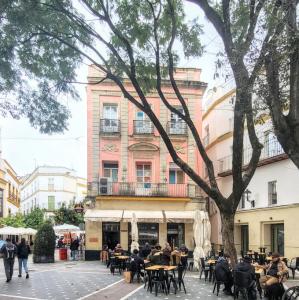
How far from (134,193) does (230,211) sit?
20.8 metres

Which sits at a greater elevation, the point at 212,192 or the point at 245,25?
the point at 245,25

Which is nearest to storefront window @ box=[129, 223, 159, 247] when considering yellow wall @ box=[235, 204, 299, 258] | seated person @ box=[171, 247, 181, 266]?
yellow wall @ box=[235, 204, 299, 258]

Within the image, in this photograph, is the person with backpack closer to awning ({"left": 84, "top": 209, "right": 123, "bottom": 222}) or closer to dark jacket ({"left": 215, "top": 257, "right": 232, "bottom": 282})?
dark jacket ({"left": 215, "top": 257, "right": 232, "bottom": 282})

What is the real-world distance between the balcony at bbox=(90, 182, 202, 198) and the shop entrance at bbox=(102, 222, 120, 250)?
1.96 m

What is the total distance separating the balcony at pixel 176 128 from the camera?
35.0 meters

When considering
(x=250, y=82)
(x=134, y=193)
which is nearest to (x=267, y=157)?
(x=134, y=193)

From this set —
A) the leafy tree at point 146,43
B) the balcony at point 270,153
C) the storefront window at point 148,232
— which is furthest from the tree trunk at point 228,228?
the storefront window at point 148,232

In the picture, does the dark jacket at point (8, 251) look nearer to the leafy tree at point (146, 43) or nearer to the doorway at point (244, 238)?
the leafy tree at point (146, 43)

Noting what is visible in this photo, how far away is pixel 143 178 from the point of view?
34.8m

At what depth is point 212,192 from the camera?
531 inches

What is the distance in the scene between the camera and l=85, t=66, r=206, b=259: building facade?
33719 millimetres

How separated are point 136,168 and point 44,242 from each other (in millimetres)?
7824

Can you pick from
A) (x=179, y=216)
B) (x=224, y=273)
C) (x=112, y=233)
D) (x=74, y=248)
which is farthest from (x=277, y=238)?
(x=224, y=273)

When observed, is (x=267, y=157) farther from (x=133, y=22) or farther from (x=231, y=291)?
(x=133, y=22)
